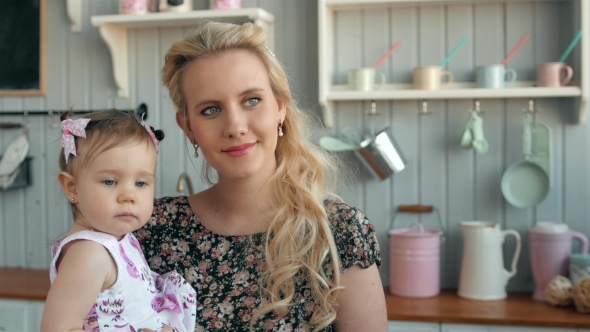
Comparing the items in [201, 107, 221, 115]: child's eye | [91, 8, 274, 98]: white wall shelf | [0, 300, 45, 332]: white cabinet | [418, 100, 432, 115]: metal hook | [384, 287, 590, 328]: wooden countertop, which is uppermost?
[91, 8, 274, 98]: white wall shelf

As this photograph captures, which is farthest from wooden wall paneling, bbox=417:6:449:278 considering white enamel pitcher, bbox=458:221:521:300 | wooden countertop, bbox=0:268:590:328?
wooden countertop, bbox=0:268:590:328

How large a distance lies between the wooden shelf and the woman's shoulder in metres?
1.08

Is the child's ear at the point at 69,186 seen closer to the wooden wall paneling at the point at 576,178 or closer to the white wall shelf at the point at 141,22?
the white wall shelf at the point at 141,22

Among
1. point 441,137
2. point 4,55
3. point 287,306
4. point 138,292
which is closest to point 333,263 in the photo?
point 287,306

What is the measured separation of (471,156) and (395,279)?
0.55m

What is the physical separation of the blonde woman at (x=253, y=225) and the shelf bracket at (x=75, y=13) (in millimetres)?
1616

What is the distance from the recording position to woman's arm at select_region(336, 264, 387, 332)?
1443 millimetres

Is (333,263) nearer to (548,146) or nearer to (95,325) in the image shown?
(95,325)

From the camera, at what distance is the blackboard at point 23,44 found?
3.05 m

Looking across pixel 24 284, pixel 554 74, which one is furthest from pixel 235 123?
pixel 24 284

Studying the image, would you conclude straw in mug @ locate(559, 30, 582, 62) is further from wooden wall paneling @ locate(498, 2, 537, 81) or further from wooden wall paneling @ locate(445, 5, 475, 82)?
wooden wall paneling @ locate(445, 5, 475, 82)

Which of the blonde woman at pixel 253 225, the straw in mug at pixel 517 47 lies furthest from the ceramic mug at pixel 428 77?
the blonde woman at pixel 253 225

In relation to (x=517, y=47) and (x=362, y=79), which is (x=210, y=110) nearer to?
(x=362, y=79)

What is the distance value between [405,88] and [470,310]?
0.86m
